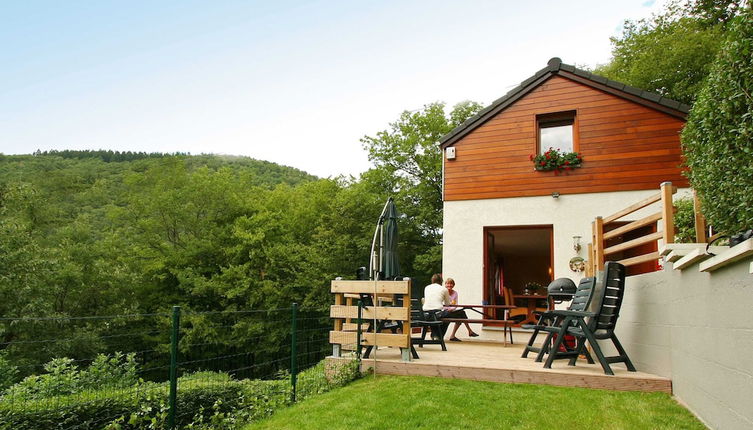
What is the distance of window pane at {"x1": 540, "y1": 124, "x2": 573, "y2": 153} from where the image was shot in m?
10.2

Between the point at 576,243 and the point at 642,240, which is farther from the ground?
the point at 576,243

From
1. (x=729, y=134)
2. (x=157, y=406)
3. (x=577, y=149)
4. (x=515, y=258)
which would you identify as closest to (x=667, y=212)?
(x=729, y=134)

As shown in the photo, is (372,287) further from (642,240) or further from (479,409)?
(642,240)

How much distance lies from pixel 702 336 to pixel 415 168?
65.5 feet

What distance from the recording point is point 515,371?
16.5 ft

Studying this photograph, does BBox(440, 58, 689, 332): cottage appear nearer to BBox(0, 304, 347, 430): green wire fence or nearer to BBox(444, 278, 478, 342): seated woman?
BBox(444, 278, 478, 342): seated woman

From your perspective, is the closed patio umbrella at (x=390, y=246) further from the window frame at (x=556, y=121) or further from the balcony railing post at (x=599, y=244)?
the window frame at (x=556, y=121)

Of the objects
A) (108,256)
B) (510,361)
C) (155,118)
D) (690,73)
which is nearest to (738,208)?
(510,361)

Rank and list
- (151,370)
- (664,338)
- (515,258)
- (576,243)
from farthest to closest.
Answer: (515,258) → (151,370) → (576,243) → (664,338)

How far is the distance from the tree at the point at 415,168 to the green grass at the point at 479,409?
1580cm

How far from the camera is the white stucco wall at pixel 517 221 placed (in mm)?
9469

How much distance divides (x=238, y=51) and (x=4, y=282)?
10896 mm

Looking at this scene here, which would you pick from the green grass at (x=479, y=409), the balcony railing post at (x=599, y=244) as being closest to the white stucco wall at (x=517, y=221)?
the balcony railing post at (x=599, y=244)

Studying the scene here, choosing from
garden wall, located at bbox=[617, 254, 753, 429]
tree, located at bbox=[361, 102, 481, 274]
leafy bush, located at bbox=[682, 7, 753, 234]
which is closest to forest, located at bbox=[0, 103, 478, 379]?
tree, located at bbox=[361, 102, 481, 274]
